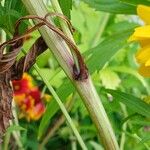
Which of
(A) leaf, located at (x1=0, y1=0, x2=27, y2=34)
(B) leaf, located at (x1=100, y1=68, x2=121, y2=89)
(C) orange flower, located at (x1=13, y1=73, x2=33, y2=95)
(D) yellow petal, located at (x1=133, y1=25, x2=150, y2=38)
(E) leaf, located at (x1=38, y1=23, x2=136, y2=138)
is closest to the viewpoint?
A: (D) yellow petal, located at (x1=133, y1=25, x2=150, y2=38)

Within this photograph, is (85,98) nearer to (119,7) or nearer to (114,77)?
(119,7)

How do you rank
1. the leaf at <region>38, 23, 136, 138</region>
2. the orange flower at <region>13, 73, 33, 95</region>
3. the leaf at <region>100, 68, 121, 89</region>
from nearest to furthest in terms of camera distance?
the leaf at <region>38, 23, 136, 138</region> < the leaf at <region>100, 68, 121, 89</region> < the orange flower at <region>13, 73, 33, 95</region>

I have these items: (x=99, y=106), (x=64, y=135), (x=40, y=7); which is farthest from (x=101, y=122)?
(x=64, y=135)

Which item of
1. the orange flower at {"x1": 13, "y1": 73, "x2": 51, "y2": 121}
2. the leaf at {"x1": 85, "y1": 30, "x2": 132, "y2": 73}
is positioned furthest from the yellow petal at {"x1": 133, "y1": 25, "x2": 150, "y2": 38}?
the orange flower at {"x1": 13, "y1": 73, "x2": 51, "y2": 121}

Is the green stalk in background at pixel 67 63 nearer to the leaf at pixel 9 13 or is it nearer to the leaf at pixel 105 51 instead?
the leaf at pixel 9 13

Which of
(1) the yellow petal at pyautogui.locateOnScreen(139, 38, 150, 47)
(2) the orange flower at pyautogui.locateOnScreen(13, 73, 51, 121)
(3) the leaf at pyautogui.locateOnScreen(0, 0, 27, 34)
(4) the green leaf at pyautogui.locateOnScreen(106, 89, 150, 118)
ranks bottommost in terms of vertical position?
(2) the orange flower at pyautogui.locateOnScreen(13, 73, 51, 121)

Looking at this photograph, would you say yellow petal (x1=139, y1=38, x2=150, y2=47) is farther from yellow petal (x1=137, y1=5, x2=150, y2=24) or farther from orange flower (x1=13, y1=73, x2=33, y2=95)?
orange flower (x1=13, y1=73, x2=33, y2=95)

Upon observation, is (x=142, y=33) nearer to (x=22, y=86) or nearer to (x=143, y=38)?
(x=143, y=38)

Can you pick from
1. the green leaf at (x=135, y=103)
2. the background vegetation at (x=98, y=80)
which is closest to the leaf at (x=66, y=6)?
the background vegetation at (x=98, y=80)
